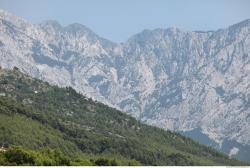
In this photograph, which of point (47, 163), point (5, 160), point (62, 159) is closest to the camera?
point (5, 160)

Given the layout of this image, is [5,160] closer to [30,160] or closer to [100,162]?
[30,160]

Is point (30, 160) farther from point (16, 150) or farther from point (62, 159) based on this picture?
point (62, 159)

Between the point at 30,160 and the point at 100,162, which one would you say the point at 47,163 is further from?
the point at 100,162

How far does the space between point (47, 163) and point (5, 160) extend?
955 cm

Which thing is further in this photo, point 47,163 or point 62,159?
point 62,159

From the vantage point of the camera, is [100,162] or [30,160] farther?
[100,162]

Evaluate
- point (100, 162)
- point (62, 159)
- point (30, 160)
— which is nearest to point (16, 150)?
point (30, 160)

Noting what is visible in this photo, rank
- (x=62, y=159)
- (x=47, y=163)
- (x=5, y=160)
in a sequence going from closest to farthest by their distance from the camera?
(x=5, y=160), (x=47, y=163), (x=62, y=159)

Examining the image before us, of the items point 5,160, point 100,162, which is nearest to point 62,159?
point 100,162

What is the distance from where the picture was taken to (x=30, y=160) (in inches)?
3927

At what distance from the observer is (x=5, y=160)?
3782 inches

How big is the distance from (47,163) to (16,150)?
561 centimetres

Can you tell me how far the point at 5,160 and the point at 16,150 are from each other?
6.22 m

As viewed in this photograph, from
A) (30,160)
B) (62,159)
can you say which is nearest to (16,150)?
(30,160)
